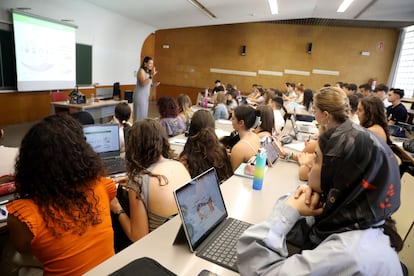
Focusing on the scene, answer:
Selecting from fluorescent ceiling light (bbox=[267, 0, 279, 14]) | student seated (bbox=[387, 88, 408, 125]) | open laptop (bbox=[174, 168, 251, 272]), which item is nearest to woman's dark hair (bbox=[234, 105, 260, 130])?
open laptop (bbox=[174, 168, 251, 272])

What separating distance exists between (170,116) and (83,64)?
453 cm

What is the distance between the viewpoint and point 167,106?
3479 millimetres

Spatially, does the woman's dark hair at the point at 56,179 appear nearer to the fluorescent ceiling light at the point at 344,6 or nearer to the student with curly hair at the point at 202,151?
the student with curly hair at the point at 202,151

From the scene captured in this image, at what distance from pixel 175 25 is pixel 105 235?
357 inches

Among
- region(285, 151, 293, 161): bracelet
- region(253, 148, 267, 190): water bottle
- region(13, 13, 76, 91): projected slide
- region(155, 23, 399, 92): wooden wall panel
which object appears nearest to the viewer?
region(253, 148, 267, 190): water bottle

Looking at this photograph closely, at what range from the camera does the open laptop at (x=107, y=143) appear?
2.24m

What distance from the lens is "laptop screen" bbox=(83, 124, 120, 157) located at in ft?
7.43

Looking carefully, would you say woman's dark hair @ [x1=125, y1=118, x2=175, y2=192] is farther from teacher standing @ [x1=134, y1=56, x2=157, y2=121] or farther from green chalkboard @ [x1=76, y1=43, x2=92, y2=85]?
green chalkboard @ [x1=76, y1=43, x2=92, y2=85]

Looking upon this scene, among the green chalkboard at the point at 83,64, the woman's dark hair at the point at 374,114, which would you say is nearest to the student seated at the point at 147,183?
the woman's dark hair at the point at 374,114

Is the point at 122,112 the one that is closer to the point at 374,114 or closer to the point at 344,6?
the point at 374,114

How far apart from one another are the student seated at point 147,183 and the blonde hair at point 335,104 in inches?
54.1

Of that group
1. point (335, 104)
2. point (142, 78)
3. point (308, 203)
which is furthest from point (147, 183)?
point (142, 78)

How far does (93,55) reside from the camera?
7.20 meters

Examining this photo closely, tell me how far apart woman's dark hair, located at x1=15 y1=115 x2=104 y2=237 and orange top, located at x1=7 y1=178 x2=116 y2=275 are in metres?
0.03
